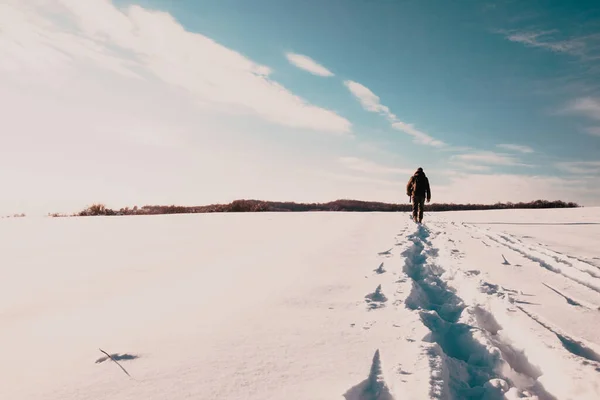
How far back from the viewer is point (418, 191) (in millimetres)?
11109

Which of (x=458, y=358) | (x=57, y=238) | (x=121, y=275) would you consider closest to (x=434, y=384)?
(x=458, y=358)

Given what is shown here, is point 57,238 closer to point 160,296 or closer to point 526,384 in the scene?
point 160,296

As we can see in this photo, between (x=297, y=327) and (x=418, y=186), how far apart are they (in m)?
9.84

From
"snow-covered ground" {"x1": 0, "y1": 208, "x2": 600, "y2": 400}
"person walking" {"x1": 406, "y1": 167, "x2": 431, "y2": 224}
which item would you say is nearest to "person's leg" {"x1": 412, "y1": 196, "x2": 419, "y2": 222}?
"person walking" {"x1": 406, "y1": 167, "x2": 431, "y2": 224}

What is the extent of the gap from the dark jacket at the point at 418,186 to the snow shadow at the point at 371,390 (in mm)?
10047

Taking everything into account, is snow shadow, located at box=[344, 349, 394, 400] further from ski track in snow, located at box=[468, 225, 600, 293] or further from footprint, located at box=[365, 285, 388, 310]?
ski track in snow, located at box=[468, 225, 600, 293]

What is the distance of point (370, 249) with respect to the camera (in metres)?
5.35

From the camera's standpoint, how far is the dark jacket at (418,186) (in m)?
11.1

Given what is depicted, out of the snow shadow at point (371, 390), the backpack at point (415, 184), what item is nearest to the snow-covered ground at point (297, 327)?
the snow shadow at point (371, 390)

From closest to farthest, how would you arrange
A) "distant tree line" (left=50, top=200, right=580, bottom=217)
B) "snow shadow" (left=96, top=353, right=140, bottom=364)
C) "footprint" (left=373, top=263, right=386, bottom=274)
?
"snow shadow" (left=96, top=353, right=140, bottom=364) < "footprint" (left=373, top=263, right=386, bottom=274) < "distant tree line" (left=50, top=200, right=580, bottom=217)

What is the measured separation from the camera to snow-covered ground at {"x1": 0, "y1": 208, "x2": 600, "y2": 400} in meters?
1.58

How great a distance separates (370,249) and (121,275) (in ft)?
11.5

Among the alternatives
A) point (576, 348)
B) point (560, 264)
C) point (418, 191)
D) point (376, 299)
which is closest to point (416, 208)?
point (418, 191)

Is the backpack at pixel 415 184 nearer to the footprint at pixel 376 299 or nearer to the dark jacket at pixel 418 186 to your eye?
the dark jacket at pixel 418 186
